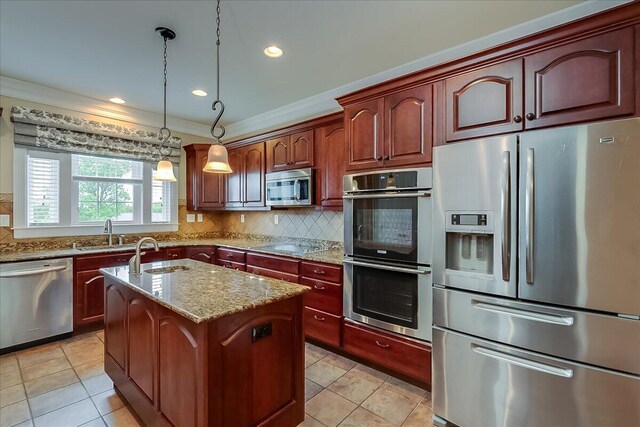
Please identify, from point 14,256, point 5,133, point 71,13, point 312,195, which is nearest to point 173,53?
point 71,13

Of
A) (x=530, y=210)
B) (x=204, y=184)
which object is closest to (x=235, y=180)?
(x=204, y=184)

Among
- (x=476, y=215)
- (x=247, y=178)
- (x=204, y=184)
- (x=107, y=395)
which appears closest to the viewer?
(x=476, y=215)

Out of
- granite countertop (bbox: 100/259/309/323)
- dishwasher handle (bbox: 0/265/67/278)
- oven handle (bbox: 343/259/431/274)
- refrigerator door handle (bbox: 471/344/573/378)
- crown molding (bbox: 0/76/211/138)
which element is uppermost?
crown molding (bbox: 0/76/211/138)

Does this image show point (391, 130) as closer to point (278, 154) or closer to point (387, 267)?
point (387, 267)

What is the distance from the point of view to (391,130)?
233 centimetres

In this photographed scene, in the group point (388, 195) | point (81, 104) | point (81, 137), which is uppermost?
point (81, 104)

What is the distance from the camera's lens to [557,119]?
164 cm

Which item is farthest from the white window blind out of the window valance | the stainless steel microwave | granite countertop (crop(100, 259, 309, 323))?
the stainless steel microwave

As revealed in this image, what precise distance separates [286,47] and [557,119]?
6.39ft

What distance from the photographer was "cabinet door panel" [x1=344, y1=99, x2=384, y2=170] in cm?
241

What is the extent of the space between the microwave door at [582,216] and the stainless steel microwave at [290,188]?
2.05m

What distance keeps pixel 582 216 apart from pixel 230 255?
3.47m

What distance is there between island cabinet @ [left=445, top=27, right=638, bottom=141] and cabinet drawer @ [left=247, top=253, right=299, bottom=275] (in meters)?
1.89

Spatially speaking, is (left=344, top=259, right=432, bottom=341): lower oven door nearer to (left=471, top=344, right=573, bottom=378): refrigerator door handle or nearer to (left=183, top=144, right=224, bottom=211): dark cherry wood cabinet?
(left=471, top=344, right=573, bottom=378): refrigerator door handle
